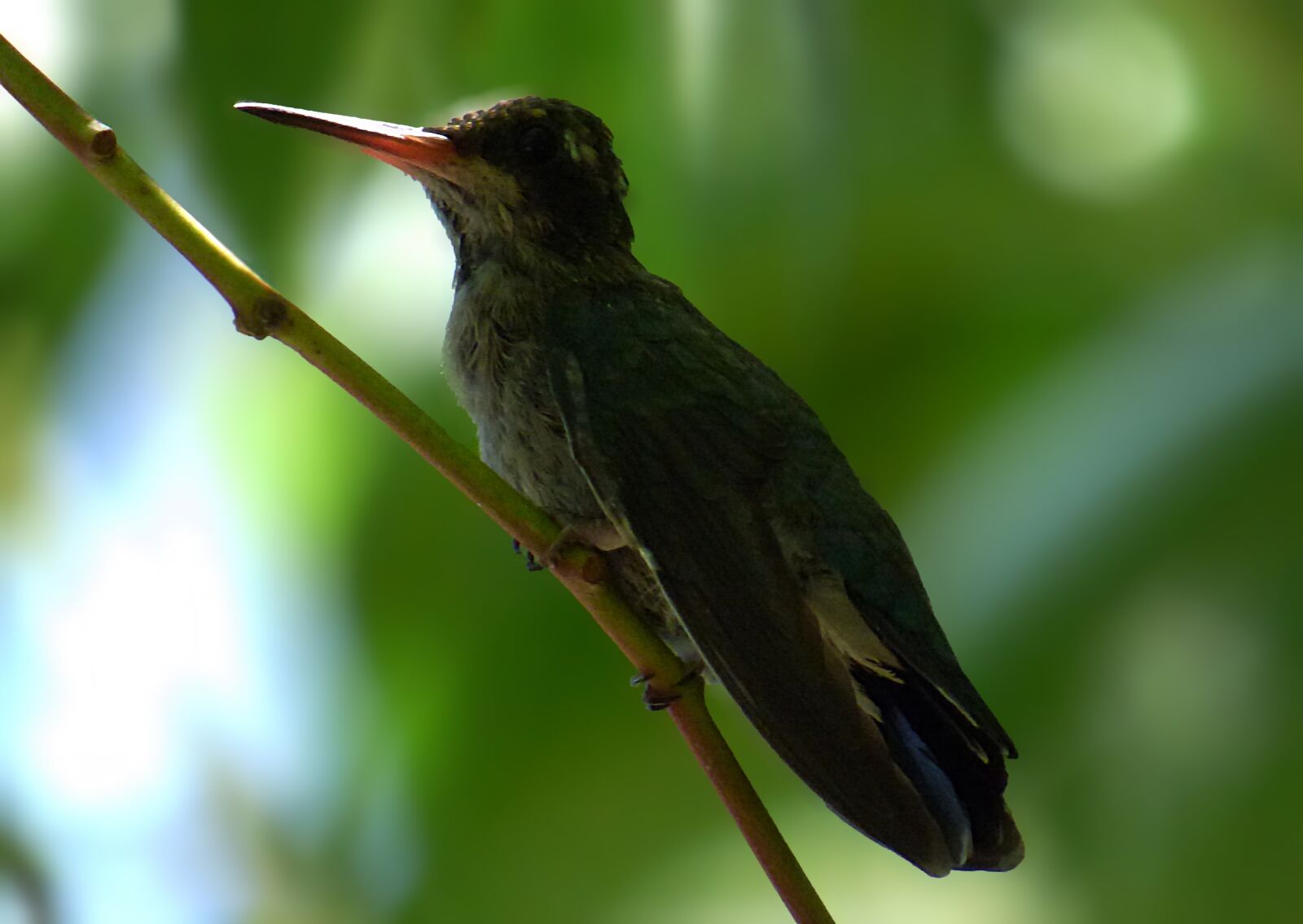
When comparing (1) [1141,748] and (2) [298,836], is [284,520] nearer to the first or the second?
(2) [298,836]

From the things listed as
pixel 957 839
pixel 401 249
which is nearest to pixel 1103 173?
pixel 401 249

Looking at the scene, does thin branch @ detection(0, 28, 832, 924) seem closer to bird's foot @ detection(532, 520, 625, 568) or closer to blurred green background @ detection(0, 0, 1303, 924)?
bird's foot @ detection(532, 520, 625, 568)

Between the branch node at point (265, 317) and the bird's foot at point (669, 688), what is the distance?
0.39 metres

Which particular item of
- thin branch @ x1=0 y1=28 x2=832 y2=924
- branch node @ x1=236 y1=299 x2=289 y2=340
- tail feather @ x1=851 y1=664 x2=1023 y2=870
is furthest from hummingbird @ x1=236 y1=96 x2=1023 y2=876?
branch node @ x1=236 y1=299 x2=289 y2=340

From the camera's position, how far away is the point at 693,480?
1311 millimetres

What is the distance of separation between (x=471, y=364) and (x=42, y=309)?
1.27 metres

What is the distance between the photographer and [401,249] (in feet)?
8.09

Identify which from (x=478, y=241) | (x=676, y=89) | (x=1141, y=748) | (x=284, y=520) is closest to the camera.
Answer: (x=478, y=241)

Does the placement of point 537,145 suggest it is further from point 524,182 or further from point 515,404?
point 515,404

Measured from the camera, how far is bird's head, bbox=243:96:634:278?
153 centimetres

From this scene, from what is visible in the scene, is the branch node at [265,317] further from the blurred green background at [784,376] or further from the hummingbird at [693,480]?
the blurred green background at [784,376]

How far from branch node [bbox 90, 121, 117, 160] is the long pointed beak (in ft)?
0.58

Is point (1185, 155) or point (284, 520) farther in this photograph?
point (1185, 155)

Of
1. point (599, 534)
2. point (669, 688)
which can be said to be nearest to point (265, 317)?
point (669, 688)
